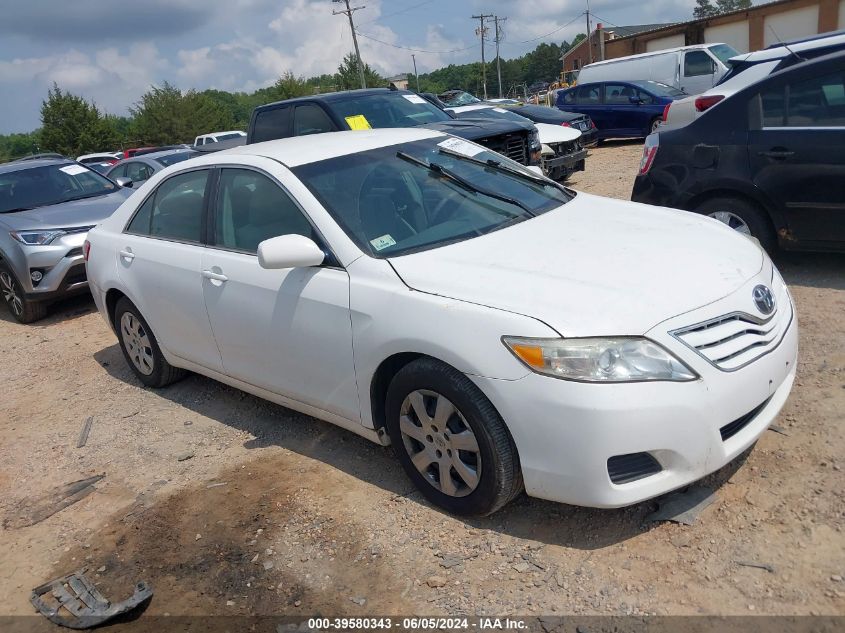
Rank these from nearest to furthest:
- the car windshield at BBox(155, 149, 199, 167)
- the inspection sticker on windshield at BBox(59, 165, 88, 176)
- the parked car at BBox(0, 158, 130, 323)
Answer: the parked car at BBox(0, 158, 130, 323) < the inspection sticker on windshield at BBox(59, 165, 88, 176) < the car windshield at BBox(155, 149, 199, 167)

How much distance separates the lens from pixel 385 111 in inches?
335

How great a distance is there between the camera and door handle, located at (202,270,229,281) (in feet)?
13.4

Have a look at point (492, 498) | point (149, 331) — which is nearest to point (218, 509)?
point (492, 498)

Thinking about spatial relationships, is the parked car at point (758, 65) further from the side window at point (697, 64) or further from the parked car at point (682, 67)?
the side window at point (697, 64)

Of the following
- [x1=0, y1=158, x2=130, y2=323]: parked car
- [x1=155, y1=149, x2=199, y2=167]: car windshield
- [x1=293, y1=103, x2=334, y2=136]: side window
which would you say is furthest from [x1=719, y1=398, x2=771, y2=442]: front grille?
[x1=155, y1=149, x2=199, y2=167]: car windshield

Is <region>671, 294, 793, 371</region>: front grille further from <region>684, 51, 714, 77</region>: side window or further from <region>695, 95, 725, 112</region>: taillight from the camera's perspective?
<region>684, 51, 714, 77</region>: side window

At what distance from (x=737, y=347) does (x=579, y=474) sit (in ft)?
2.66

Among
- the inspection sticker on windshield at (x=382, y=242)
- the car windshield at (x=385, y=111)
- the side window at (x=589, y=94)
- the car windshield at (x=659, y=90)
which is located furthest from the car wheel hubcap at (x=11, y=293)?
the car windshield at (x=659, y=90)

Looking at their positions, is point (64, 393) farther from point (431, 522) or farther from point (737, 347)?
point (737, 347)

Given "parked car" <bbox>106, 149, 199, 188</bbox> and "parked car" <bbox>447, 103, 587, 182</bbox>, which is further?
"parked car" <bbox>106, 149, 199, 188</bbox>

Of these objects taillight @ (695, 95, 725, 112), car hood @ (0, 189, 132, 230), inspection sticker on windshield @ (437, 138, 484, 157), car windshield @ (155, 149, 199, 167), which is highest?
inspection sticker on windshield @ (437, 138, 484, 157)

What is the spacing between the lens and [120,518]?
3740 mm

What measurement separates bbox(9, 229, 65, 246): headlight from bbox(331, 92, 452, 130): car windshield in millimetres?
3344

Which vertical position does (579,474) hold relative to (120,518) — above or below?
above
